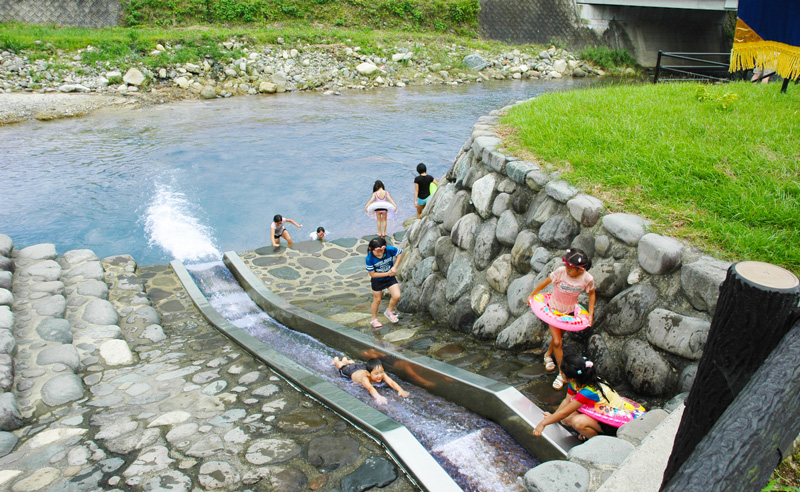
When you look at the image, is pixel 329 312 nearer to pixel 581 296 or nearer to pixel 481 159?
pixel 481 159

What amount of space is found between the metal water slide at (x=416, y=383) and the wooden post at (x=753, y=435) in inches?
88.9

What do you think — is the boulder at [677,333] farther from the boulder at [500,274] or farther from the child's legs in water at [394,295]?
the child's legs in water at [394,295]

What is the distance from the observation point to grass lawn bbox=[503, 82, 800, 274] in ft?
14.1

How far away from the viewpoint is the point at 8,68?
21641 mm

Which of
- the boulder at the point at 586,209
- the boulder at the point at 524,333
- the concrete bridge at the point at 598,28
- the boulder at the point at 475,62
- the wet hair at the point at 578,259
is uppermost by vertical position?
the concrete bridge at the point at 598,28

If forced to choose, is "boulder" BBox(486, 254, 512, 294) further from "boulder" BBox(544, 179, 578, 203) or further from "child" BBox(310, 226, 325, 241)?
"child" BBox(310, 226, 325, 241)

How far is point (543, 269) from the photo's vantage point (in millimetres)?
5266

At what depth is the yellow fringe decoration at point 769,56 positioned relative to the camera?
17.2ft

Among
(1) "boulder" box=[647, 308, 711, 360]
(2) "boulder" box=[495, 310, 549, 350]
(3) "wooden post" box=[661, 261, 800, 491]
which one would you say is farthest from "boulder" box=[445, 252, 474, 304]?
(3) "wooden post" box=[661, 261, 800, 491]

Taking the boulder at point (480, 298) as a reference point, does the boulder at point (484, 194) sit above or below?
above

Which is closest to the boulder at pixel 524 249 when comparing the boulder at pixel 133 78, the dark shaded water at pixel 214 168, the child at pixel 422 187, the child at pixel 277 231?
the child at pixel 422 187

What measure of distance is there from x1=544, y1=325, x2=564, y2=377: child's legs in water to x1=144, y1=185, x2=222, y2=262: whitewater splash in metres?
7.56

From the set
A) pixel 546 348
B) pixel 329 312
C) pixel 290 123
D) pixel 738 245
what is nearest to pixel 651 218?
pixel 738 245

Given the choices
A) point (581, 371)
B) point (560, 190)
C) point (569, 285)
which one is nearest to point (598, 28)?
point (560, 190)
